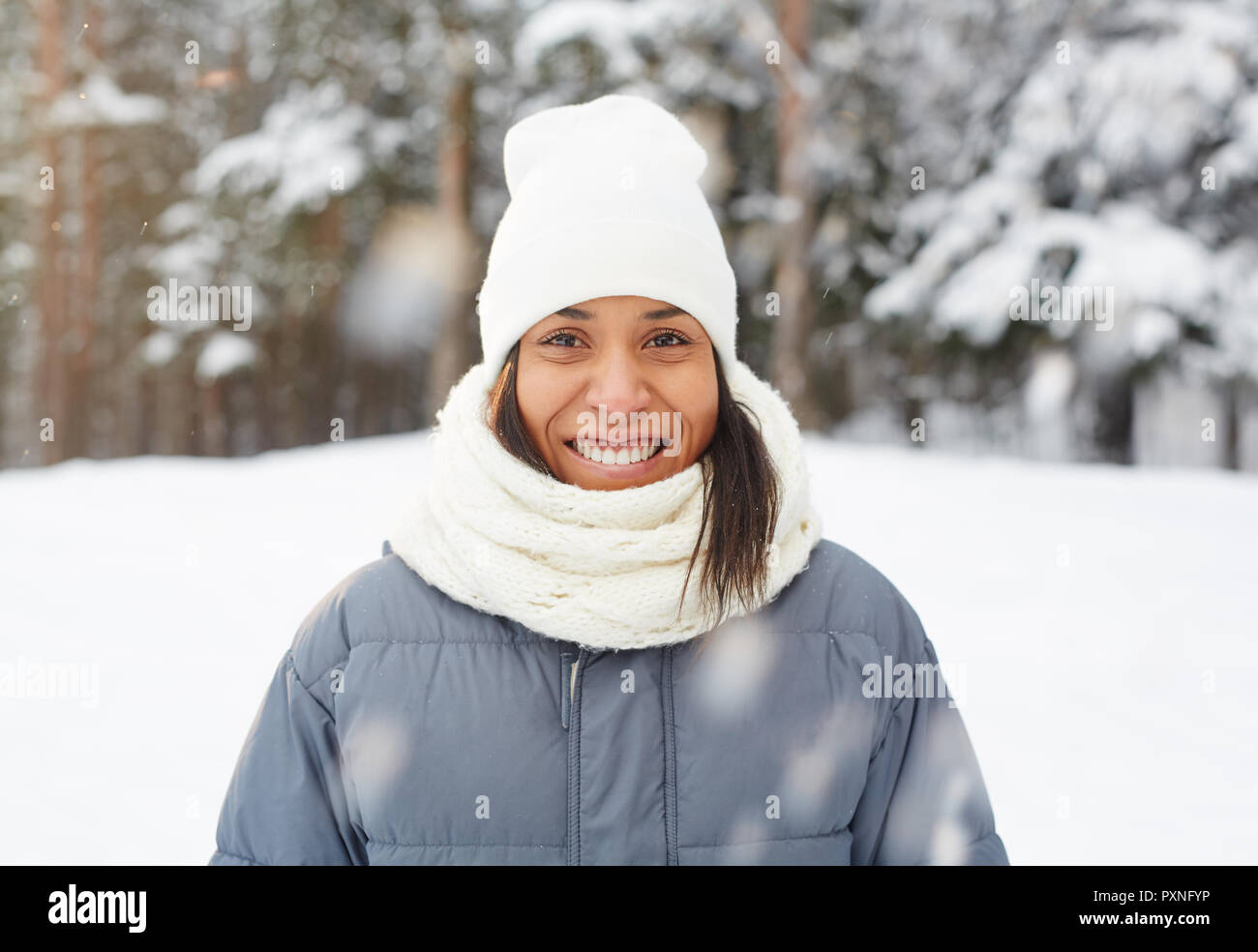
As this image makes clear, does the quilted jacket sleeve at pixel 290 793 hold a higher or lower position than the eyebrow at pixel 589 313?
lower

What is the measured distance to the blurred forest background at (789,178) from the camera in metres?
10.6

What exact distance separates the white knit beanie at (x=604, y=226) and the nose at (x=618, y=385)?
5.9 inches

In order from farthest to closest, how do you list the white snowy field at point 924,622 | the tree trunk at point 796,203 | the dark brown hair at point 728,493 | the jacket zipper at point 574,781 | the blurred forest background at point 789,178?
the tree trunk at point 796,203 < the blurred forest background at point 789,178 < the white snowy field at point 924,622 < the dark brown hair at point 728,493 < the jacket zipper at point 574,781

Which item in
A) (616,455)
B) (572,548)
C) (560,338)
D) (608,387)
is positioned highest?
(560,338)

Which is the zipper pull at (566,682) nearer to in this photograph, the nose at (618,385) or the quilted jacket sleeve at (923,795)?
the nose at (618,385)

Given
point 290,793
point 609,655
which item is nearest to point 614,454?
point 609,655

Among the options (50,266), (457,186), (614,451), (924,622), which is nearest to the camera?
(614,451)

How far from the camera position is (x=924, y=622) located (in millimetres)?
5941

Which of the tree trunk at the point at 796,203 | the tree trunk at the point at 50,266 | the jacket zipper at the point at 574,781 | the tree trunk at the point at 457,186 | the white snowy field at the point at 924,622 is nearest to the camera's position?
the jacket zipper at the point at 574,781

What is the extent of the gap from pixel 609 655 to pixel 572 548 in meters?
0.19

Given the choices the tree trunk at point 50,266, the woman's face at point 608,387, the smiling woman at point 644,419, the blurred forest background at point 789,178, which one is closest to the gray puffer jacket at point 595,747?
the smiling woman at point 644,419

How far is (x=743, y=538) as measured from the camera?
1685 millimetres

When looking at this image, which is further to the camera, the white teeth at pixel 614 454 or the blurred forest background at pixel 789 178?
the blurred forest background at pixel 789 178

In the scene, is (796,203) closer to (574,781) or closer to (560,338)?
(560,338)
